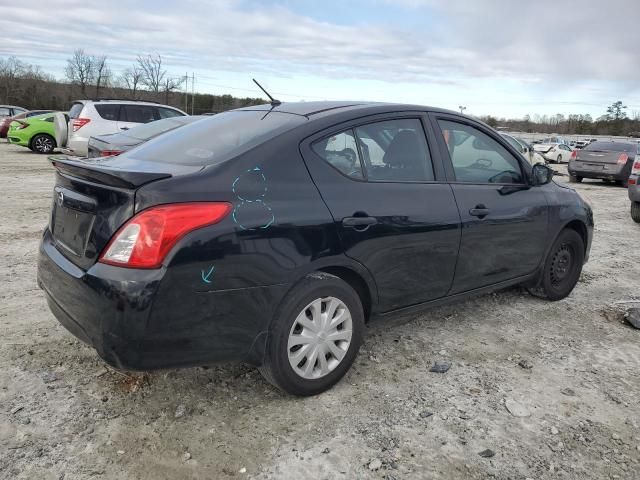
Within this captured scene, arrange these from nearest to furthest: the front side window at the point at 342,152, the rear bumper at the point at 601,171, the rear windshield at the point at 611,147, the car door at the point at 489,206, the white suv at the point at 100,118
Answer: the front side window at the point at 342,152 → the car door at the point at 489,206 → the white suv at the point at 100,118 → the rear bumper at the point at 601,171 → the rear windshield at the point at 611,147

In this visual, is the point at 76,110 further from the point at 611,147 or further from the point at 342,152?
the point at 611,147

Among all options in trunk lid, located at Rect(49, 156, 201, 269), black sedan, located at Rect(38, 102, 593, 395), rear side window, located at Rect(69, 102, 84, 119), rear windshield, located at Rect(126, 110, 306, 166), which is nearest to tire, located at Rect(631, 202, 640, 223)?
black sedan, located at Rect(38, 102, 593, 395)

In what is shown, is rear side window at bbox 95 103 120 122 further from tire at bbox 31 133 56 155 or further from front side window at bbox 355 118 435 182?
front side window at bbox 355 118 435 182

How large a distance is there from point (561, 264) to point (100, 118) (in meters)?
11.8

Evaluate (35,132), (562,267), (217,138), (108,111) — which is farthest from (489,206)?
(35,132)

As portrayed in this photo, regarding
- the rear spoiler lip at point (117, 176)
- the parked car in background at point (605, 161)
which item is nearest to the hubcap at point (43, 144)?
the parked car in background at point (605, 161)

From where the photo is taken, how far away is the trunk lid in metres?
2.43

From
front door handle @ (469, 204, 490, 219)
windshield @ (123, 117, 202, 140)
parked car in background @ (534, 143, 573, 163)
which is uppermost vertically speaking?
parked car in background @ (534, 143, 573, 163)

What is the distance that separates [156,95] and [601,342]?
55668 mm

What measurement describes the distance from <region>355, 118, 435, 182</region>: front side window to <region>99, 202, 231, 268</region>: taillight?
117 cm

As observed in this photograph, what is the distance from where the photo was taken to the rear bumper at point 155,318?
234 centimetres

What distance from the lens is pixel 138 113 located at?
44.6ft

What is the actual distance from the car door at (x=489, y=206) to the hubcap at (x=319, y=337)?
104 cm

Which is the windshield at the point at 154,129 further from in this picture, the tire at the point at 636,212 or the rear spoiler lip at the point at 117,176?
the tire at the point at 636,212
